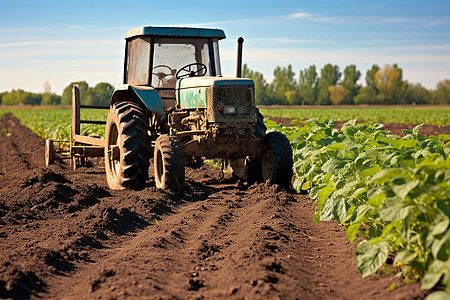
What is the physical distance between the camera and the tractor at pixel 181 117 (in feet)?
25.5

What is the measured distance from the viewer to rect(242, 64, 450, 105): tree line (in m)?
93.9

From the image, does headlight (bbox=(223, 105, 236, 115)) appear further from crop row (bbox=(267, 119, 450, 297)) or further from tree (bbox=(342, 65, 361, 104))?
tree (bbox=(342, 65, 361, 104))

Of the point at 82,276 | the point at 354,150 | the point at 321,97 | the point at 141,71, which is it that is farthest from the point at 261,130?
the point at 321,97

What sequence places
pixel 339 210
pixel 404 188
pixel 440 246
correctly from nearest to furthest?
pixel 440 246 → pixel 404 188 → pixel 339 210

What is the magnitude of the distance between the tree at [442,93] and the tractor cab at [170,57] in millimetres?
91640

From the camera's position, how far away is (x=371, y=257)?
3.89m

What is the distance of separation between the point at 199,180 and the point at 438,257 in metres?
6.61

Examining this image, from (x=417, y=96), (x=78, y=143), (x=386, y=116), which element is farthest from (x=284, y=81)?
(x=78, y=143)

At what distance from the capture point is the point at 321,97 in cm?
9644

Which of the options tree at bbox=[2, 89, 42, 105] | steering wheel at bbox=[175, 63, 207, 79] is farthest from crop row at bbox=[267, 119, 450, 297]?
tree at bbox=[2, 89, 42, 105]

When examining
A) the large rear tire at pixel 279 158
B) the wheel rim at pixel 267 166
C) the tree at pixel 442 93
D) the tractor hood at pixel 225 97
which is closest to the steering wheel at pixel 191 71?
the tractor hood at pixel 225 97

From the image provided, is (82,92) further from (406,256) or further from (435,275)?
(435,275)

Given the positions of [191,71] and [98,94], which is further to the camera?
[98,94]

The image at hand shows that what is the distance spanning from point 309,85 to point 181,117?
95.3 m
